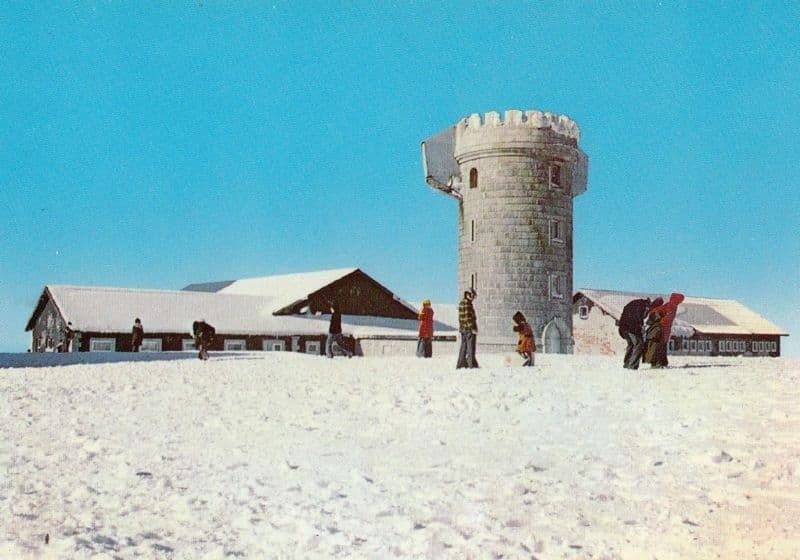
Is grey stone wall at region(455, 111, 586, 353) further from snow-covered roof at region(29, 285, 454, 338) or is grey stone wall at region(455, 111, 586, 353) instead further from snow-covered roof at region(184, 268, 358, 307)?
snow-covered roof at region(184, 268, 358, 307)

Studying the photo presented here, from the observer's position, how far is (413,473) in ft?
25.4

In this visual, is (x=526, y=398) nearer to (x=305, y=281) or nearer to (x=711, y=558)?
(x=711, y=558)

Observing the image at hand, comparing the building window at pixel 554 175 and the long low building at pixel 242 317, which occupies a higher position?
the building window at pixel 554 175

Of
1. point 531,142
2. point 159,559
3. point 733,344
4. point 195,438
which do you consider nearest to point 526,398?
point 195,438

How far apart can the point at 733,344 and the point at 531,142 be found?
3069 centimetres

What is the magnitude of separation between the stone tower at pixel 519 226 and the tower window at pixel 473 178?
0.04 meters

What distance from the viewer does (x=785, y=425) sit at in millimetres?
9422

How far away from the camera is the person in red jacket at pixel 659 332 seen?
1764 centimetres

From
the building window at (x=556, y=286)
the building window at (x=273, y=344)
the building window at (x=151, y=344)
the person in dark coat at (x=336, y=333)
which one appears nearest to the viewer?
the person in dark coat at (x=336, y=333)

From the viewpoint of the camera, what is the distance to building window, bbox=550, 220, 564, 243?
3397 cm

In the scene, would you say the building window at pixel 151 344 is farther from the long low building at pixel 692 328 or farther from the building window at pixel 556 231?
the long low building at pixel 692 328

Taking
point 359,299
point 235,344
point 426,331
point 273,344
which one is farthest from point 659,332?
point 359,299

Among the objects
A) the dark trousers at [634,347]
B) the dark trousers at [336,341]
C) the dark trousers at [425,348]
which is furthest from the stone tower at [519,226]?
the dark trousers at [634,347]

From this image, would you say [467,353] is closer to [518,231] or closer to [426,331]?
[426,331]
